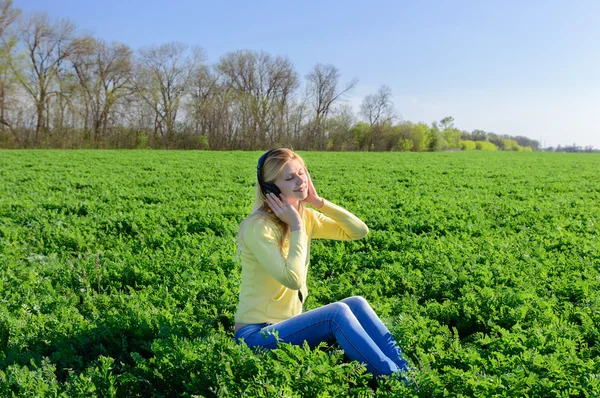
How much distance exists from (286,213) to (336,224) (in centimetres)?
86

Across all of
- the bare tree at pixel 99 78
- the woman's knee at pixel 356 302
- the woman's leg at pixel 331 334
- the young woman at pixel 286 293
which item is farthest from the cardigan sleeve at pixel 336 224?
the bare tree at pixel 99 78

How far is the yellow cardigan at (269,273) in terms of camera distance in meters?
3.23

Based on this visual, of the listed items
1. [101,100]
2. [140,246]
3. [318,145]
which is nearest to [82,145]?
[101,100]

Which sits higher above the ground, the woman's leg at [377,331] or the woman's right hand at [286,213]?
the woman's right hand at [286,213]

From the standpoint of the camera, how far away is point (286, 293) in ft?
11.5

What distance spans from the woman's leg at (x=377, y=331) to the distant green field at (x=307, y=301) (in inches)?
7.8

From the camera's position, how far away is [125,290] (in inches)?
211

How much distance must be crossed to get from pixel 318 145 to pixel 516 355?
58.2 m

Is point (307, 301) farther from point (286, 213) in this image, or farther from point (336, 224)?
point (286, 213)

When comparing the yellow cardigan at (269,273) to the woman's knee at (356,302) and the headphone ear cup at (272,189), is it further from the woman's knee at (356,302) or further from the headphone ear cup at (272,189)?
the woman's knee at (356,302)

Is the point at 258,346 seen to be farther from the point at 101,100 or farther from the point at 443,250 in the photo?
the point at 101,100

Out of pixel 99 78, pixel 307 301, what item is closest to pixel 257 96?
pixel 99 78

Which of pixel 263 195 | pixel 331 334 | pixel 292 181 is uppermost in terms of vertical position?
pixel 292 181

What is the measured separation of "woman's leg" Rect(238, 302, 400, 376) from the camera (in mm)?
3070
